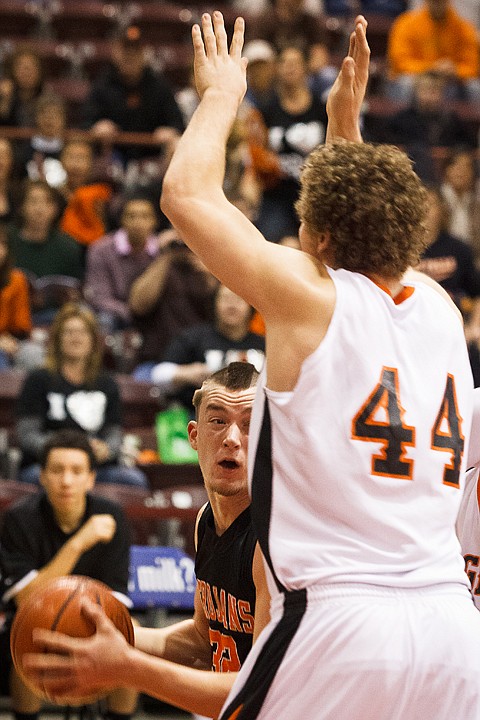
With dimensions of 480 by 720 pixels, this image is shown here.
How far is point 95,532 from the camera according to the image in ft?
20.5

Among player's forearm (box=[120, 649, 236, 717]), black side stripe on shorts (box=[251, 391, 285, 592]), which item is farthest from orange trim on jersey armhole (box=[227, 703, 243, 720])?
black side stripe on shorts (box=[251, 391, 285, 592])

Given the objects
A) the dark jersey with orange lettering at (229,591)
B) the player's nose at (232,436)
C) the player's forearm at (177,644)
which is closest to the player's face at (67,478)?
the player's forearm at (177,644)

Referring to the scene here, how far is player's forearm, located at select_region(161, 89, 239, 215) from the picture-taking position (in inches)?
99.3

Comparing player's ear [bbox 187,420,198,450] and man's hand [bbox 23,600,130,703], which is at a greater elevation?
player's ear [bbox 187,420,198,450]

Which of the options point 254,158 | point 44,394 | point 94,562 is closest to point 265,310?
point 94,562

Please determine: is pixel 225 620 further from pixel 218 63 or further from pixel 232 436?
pixel 218 63

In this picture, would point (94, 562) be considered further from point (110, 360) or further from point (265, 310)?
point (265, 310)

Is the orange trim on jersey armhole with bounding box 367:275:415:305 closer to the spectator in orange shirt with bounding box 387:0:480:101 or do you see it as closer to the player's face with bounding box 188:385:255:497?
the player's face with bounding box 188:385:255:497

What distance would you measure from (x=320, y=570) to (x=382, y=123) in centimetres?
994

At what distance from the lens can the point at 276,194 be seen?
34.3 ft

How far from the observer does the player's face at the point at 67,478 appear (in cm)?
637

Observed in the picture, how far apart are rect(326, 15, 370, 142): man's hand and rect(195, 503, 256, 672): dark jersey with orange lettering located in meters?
1.03

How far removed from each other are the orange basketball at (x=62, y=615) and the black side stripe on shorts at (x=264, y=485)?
1.32ft

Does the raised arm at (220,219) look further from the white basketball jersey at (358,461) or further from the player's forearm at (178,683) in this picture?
the player's forearm at (178,683)
